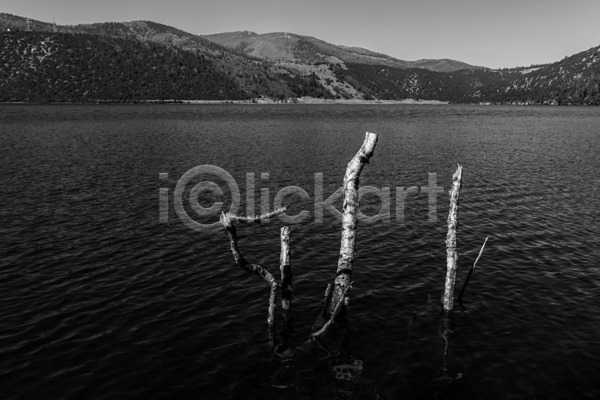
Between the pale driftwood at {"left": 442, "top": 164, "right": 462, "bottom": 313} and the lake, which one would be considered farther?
the pale driftwood at {"left": 442, "top": 164, "right": 462, "bottom": 313}

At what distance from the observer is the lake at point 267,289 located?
1669 cm

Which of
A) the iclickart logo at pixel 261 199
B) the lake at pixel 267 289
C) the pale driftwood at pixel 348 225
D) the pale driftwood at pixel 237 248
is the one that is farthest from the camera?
the iclickart logo at pixel 261 199

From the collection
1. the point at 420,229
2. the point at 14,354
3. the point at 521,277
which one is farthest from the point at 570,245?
the point at 14,354

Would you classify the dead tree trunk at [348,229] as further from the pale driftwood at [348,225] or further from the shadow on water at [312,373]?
the shadow on water at [312,373]

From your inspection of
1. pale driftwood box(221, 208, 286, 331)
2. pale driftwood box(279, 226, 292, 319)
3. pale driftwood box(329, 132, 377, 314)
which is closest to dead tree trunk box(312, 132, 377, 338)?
pale driftwood box(329, 132, 377, 314)

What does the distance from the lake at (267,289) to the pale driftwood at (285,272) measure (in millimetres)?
1261

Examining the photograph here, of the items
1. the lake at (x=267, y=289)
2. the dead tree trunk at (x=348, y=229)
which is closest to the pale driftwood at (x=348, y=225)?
the dead tree trunk at (x=348, y=229)

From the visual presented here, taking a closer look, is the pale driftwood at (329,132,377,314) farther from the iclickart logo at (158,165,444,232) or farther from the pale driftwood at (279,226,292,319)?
the iclickart logo at (158,165,444,232)

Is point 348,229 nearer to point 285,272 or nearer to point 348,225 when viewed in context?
point 348,225

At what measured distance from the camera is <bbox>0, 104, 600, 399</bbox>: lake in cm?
1669

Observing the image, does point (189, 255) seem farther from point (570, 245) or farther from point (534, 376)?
point (570, 245)

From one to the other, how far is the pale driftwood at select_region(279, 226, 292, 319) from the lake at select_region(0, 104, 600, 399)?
4.14 ft

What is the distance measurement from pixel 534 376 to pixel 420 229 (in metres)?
19.1

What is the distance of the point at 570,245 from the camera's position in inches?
1227
